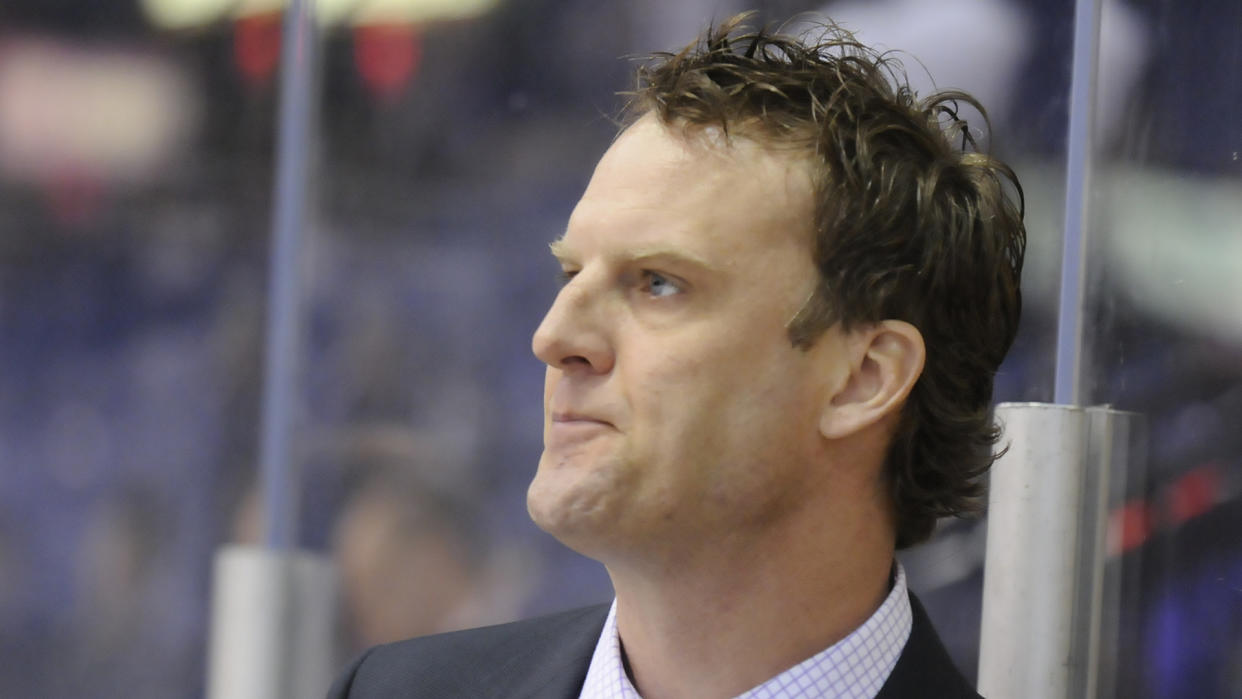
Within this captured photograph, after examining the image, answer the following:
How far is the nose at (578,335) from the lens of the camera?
1570 mm

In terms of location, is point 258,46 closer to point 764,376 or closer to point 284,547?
point 284,547

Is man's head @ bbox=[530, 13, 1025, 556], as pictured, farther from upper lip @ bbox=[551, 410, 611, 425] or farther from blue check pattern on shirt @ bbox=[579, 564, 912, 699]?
blue check pattern on shirt @ bbox=[579, 564, 912, 699]

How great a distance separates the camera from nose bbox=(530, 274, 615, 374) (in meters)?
1.57

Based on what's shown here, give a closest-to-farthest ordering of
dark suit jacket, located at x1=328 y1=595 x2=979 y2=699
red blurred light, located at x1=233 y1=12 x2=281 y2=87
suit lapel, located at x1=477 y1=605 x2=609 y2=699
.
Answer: dark suit jacket, located at x1=328 y1=595 x2=979 y2=699 → suit lapel, located at x1=477 y1=605 x2=609 y2=699 → red blurred light, located at x1=233 y1=12 x2=281 y2=87

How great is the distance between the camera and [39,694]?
2.62 metres

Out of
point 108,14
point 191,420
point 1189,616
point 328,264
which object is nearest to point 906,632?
point 1189,616

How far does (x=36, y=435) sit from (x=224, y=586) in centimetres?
48

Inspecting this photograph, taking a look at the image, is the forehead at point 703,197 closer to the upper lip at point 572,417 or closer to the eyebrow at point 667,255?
the eyebrow at point 667,255

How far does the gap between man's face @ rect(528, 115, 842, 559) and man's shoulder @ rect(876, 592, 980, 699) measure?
0.23m

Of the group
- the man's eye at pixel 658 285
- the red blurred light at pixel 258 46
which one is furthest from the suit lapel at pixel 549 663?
the red blurred light at pixel 258 46

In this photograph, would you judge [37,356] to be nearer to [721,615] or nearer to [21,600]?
[21,600]

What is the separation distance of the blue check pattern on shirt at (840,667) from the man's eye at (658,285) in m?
0.44

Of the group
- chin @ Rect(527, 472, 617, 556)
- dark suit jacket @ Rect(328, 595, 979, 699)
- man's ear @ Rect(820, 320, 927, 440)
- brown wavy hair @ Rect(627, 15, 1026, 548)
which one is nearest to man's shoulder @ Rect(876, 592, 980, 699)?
dark suit jacket @ Rect(328, 595, 979, 699)

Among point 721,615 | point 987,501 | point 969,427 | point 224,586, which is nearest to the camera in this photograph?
point 721,615
